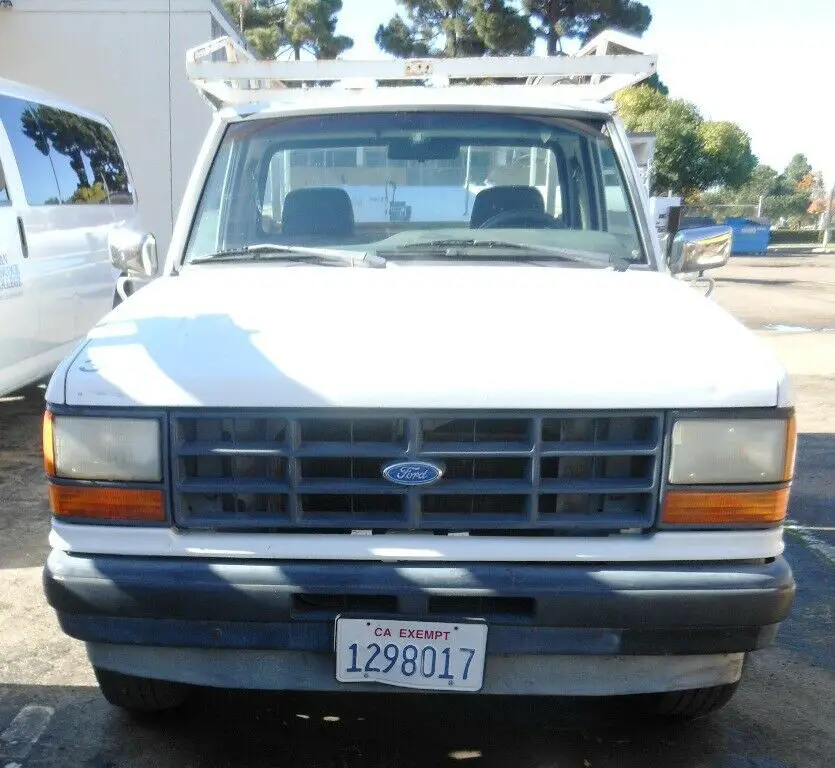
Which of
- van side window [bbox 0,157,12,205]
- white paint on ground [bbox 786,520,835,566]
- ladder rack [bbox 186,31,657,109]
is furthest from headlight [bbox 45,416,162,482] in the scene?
van side window [bbox 0,157,12,205]

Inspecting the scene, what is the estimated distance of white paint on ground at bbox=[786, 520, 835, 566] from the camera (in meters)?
4.66

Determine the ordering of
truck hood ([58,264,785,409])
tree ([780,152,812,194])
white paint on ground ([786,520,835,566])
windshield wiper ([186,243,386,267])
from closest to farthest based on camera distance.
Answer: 1. truck hood ([58,264,785,409])
2. windshield wiper ([186,243,386,267])
3. white paint on ground ([786,520,835,566])
4. tree ([780,152,812,194])

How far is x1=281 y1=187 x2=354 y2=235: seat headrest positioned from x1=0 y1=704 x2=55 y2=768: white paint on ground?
1814mm

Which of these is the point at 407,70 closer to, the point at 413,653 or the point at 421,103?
the point at 421,103

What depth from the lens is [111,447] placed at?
8.02 ft

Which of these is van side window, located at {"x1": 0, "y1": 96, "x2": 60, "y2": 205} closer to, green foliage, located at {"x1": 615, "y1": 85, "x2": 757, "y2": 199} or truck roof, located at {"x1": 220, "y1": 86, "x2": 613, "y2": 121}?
truck roof, located at {"x1": 220, "y1": 86, "x2": 613, "y2": 121}

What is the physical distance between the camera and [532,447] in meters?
2.41

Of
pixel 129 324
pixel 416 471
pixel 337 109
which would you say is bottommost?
pixel 416 471

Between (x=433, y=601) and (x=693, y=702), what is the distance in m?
1.02

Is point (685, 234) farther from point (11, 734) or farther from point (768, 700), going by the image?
point (11, 734)

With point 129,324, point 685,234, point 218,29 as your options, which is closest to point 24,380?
point 129,324

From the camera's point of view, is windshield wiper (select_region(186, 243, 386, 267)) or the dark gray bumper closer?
the dark gray bumper

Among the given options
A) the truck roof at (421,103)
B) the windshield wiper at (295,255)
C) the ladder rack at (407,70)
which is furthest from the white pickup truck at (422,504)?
Result: the ladder rack at (407,70)

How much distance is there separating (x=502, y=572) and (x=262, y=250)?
1574 mm
